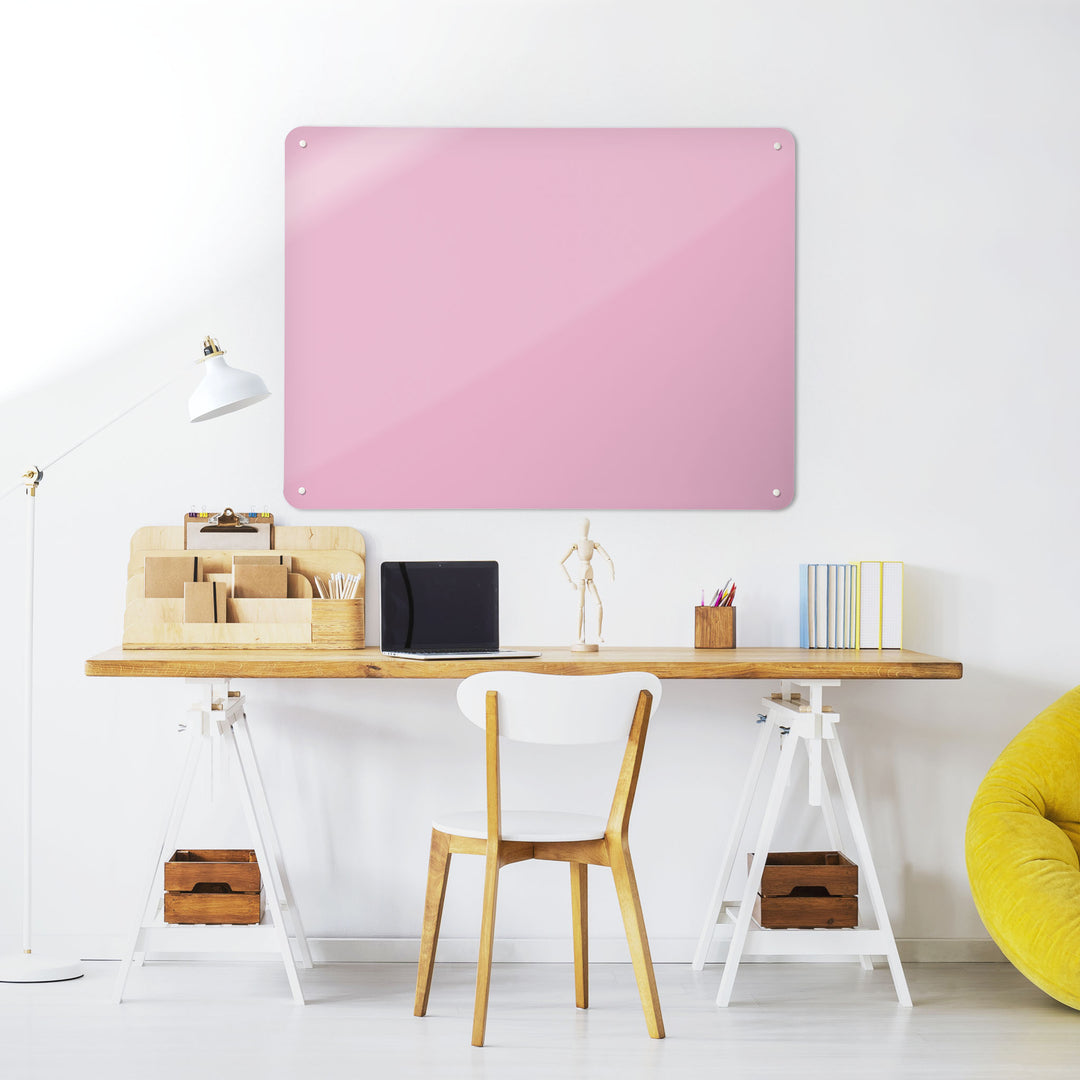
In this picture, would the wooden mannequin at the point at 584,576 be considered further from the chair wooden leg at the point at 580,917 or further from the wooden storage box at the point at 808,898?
the wooden storage box at the point at 808,898

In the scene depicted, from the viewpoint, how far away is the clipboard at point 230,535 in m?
2.82

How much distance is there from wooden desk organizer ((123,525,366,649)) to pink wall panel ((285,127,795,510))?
0.59 ft

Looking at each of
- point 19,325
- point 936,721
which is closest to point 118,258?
point 19,325

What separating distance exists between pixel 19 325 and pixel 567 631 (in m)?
1.63

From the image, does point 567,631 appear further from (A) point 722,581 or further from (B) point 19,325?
(B) point 19,325

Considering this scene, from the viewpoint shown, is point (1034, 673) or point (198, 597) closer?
point (198, 597)

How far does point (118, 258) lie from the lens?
2.88 m

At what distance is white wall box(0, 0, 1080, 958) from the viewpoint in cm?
286

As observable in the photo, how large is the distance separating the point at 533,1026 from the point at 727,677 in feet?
2.79

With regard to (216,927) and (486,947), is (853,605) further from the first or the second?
(216,927)

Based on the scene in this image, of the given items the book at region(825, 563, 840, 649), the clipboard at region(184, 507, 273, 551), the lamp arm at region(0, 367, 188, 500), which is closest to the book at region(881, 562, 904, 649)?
the book at region(825, 563, 840, 649)

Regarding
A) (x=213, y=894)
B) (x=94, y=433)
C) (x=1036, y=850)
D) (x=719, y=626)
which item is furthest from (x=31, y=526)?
(x=1036, y=850)

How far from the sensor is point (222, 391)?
2.50m

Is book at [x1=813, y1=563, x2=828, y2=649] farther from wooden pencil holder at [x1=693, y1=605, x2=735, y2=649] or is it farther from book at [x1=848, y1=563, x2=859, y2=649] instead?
wooden pencil holder at [x1=693, y1=605, x2=735, y2=649]
